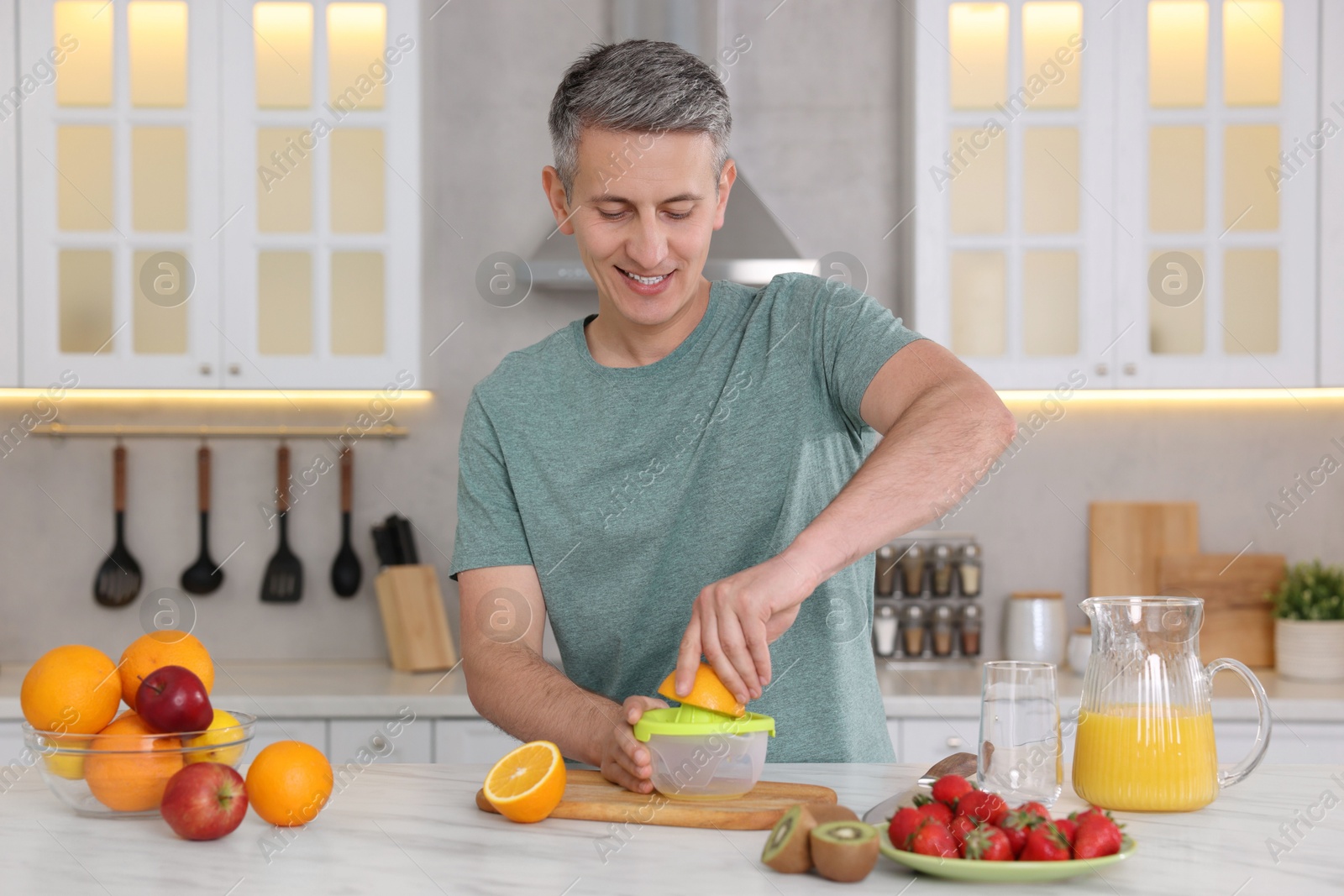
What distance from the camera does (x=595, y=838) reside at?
102 cm

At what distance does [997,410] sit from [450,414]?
219 cm

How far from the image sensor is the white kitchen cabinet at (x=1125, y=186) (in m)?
2.87

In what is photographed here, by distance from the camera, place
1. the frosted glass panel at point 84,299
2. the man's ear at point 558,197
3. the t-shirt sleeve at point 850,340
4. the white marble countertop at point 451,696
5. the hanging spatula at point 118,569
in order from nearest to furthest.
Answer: the t-shirt sleeve at point 850,340 < the man's ear at point 558,197 < the white marble countertop at point 451,696 < the frosted glass panel at point 84,299 < the hanging spatula at point 118,569

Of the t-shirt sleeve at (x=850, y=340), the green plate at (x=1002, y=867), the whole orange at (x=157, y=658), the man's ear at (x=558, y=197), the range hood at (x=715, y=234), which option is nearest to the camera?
the green plate at (x=1002, y=867)

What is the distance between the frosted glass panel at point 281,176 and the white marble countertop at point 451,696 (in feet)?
3.61

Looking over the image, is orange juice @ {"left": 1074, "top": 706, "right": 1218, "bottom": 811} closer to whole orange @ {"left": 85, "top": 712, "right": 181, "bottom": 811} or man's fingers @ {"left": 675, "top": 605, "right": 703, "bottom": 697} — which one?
man's fingers @ {"left": 675, "top": 605, "right": 703, "bottom": 697}

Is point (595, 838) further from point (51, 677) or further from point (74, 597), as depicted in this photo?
point (74, 597)

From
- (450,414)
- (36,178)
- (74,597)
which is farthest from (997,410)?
(74,597)

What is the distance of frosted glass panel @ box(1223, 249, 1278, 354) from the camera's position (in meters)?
2.88

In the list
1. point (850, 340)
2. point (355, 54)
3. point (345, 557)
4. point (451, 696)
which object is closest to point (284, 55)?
point (355, 54)

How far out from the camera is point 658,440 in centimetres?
151

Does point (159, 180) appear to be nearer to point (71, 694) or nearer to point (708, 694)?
point (71, 694)

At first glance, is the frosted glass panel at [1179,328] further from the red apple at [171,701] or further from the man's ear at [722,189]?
the red apple at [171,701]

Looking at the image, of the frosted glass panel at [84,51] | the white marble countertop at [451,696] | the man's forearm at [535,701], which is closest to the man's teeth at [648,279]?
the man's forearm at [535,701]
